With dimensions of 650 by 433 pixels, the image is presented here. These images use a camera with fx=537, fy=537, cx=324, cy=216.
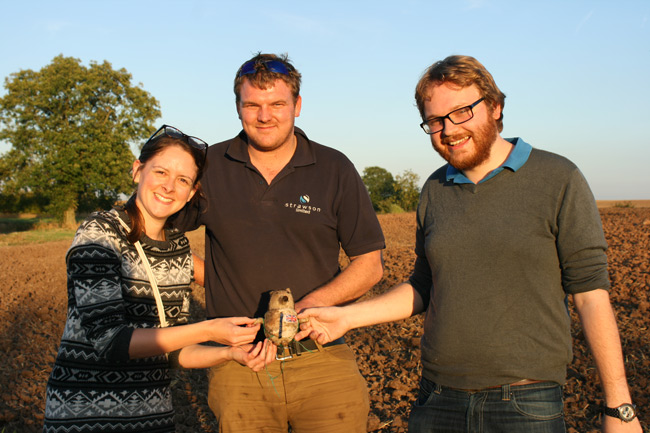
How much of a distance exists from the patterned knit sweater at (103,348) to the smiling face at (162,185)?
0.21 meters

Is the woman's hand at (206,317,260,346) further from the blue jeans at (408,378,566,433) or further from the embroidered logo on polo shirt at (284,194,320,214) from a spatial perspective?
the blue jeans at (408,378,566,433)

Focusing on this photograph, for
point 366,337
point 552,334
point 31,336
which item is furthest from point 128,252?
point 31,336

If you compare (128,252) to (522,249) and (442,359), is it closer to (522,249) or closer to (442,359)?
(442,359)

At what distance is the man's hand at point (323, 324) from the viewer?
122 inches

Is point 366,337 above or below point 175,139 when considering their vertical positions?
below

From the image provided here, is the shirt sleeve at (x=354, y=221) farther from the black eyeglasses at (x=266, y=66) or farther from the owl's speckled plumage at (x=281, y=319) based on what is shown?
the black eyeglasses at (x=266, y=66)

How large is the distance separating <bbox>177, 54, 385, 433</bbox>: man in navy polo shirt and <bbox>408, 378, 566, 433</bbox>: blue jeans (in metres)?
0.71

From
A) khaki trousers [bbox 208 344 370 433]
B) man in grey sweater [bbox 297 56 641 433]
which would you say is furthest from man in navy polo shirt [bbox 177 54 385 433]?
man in grey sweater [bbox 297 56 641 433]

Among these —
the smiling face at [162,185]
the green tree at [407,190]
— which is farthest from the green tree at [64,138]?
the smiling face at [162,185]

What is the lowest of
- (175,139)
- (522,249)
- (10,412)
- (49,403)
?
(10,412)

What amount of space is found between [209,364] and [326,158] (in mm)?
1468

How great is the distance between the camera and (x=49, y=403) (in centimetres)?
260

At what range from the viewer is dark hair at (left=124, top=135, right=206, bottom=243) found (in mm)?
2826

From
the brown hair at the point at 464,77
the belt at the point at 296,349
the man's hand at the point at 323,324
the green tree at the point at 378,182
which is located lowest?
the belt at the point at 296,349
